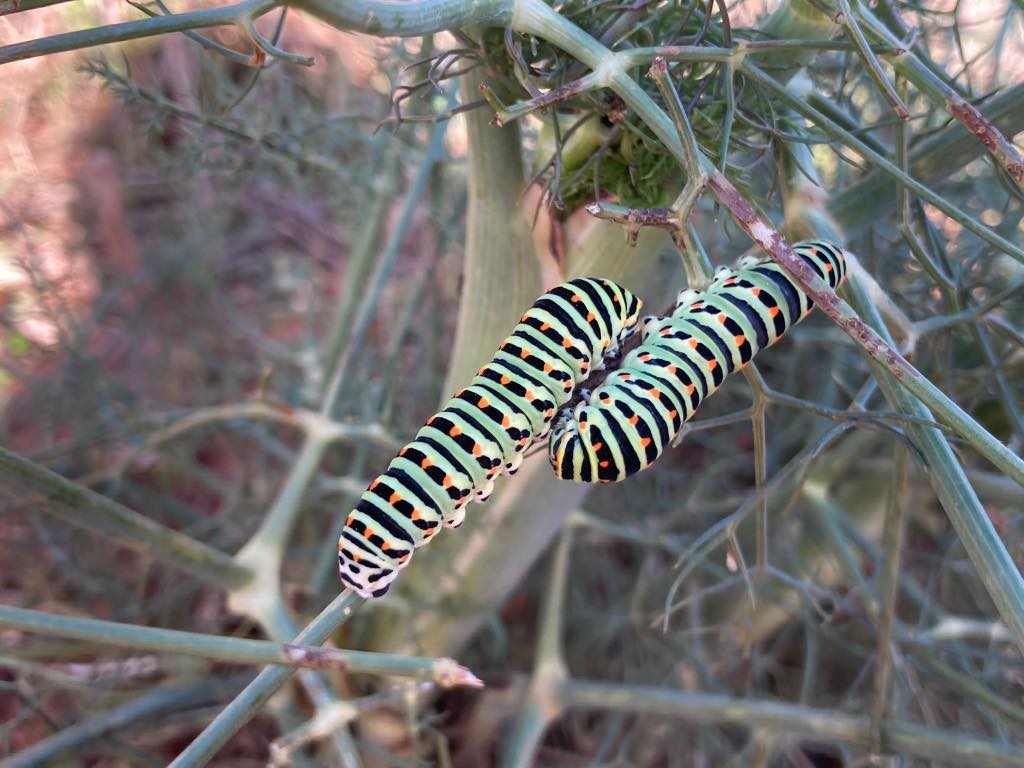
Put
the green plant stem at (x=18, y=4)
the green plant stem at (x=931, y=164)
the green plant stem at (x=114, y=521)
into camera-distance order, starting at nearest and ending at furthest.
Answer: the green plant stem at (x=18, y=4) < the green plant stem at (x=114, y=521) < the green plant stem at (x=931, y=164)

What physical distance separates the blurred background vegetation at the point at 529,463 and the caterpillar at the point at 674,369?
0.08 metres

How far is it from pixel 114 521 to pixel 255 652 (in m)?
0.48

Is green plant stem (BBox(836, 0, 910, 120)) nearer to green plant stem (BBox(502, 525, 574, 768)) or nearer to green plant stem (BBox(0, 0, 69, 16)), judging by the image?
green plant stem (BBox(0, 0, 69, 16))

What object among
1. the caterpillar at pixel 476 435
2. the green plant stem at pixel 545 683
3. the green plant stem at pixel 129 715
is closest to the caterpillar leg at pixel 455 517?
the caterpillar at pixel 476 435

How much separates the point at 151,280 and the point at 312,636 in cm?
242

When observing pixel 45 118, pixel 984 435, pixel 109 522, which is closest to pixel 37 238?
pixel 45 118

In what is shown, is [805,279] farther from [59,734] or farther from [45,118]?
[45,118]

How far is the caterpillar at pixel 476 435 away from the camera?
3.20 feet

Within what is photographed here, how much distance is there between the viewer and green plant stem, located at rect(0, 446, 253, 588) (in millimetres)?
943

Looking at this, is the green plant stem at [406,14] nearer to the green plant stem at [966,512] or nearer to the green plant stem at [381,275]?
the green plant stem at [966,512]

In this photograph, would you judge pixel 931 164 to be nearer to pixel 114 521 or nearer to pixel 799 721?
pixel 799 721

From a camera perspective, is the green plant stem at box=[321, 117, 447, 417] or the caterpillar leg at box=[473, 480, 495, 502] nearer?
the caterpillar leg at box=[473, 480, 495, 502]

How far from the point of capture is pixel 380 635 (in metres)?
1.83

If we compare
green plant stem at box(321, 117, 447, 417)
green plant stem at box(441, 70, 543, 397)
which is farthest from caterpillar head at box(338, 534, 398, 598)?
green plant stem at box(321, 117, 447, 417)
